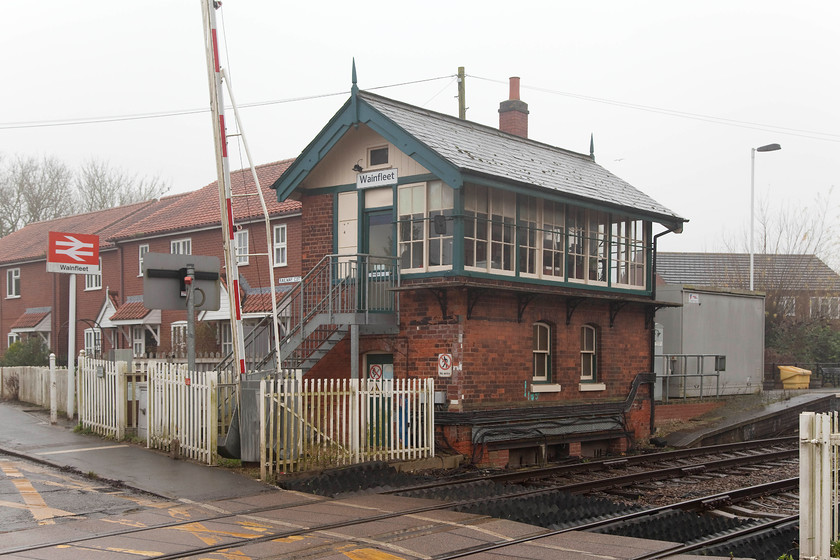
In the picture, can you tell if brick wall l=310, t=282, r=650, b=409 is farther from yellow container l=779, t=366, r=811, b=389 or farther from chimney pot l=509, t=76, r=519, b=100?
yellow container l=779, t=366, r=811, b=389

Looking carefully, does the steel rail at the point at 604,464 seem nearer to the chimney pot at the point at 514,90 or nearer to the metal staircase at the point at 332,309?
the metal staircase at the point at 332,309

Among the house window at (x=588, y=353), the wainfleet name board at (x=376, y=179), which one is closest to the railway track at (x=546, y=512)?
the house window at (x=588, y=353)

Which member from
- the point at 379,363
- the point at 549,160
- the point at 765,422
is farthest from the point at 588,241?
the point at 765,422

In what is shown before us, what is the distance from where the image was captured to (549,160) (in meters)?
19.8

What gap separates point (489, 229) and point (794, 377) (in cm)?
1867

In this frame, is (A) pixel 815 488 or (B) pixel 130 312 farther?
(B) pixel 130 312

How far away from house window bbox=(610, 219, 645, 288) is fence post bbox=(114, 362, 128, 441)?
414 inches

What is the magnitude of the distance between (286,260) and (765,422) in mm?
15195

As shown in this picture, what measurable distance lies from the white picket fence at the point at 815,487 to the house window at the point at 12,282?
1562 inches

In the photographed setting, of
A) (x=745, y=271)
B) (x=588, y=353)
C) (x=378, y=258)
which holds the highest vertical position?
(x=745, y=271)

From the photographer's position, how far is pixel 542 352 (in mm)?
17672

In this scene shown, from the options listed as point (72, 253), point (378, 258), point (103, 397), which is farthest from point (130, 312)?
point (378, 258)

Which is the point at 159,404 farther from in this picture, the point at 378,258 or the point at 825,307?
the point at 825,307

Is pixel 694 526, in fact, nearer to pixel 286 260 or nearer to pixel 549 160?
pixel 549 160
